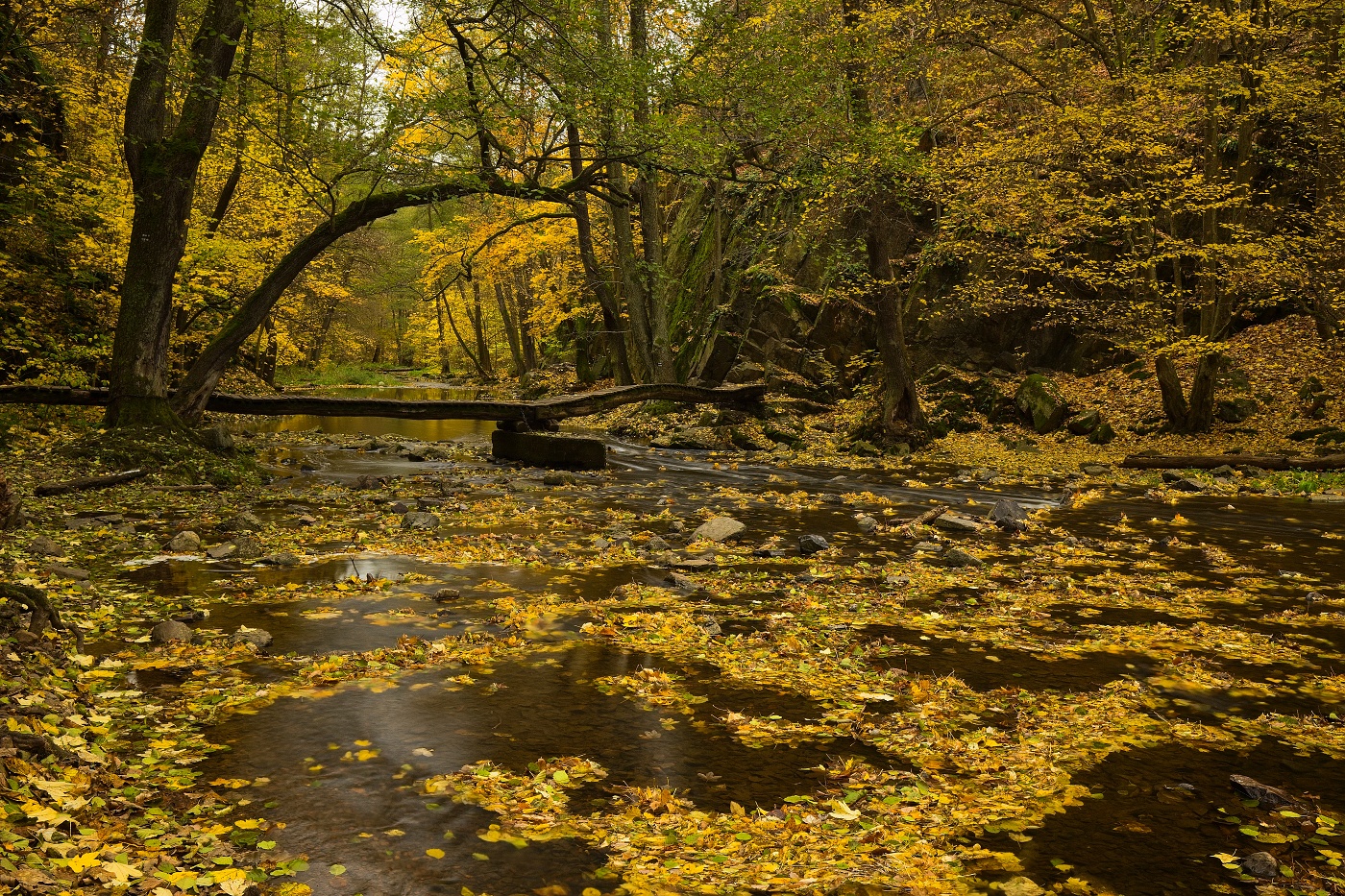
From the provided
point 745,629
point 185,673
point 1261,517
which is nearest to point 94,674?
point 185,673

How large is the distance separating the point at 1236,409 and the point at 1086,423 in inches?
117

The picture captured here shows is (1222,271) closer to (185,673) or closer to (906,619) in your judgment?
(906,619)

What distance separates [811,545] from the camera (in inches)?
361

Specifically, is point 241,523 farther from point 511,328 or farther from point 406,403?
point 511,328

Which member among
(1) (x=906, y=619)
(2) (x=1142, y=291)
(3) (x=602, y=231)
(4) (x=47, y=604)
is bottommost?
(1) (x=906, y=619)

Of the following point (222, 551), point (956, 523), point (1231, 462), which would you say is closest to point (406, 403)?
point (222, 551)

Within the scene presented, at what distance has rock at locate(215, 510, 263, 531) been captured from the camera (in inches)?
351

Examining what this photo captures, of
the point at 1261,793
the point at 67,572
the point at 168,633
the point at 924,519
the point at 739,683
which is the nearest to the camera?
the point at 1261,793

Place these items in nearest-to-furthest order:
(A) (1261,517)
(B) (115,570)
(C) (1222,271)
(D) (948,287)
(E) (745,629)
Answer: (E) (745,629) < (B) (115,570) < (A) (1261,517) < (C) (1222,271) < (D) (948,287)

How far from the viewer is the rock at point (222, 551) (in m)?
7.78

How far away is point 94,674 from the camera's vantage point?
15.0 ft

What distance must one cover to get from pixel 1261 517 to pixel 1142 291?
306 inches

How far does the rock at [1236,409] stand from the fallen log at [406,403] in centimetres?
1131

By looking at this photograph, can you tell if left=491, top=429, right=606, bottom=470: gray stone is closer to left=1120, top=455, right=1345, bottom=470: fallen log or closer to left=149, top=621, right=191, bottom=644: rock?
left=1120, top=455, right=1345, bottom=470: fallen log
